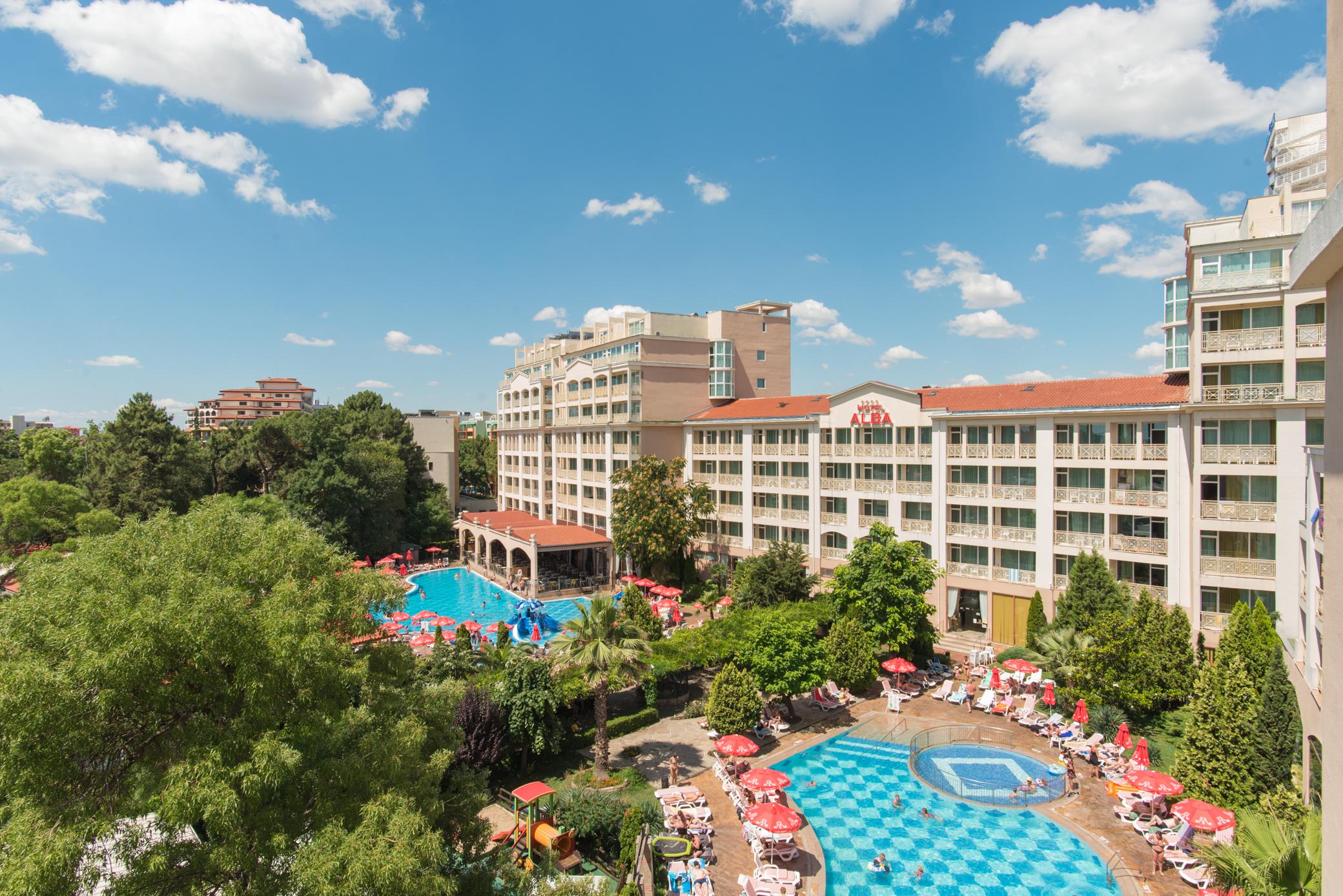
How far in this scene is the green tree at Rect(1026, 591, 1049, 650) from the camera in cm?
3256

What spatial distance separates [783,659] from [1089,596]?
14715mm

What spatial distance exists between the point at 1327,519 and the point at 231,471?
7274 centimetres

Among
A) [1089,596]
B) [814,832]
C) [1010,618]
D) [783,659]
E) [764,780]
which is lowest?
[814,832]

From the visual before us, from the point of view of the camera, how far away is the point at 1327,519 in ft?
19.4

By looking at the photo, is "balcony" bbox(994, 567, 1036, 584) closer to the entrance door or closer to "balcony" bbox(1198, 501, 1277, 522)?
the entrance door

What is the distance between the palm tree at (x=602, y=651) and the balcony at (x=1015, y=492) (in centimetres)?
2132

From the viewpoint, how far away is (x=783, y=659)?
85.6ft

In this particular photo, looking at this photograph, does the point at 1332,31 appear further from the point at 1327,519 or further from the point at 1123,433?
the point at 1123,433

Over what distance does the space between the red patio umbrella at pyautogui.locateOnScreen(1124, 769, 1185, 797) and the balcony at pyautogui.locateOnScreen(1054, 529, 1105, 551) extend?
1383 cm

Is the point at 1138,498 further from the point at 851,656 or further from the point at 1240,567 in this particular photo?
the point at 851,656

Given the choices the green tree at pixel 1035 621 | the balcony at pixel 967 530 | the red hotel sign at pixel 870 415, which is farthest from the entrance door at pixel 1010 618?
the red hotel sign at pixel 870 415

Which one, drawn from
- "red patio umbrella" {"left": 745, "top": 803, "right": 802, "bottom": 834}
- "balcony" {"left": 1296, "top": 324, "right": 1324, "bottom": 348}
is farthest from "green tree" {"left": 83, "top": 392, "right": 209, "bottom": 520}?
"balcony" {"left": 1296, "top": 324, "right": 1324, "bottom": 348}

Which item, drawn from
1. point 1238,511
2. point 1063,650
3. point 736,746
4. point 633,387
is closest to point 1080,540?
point 1238,511

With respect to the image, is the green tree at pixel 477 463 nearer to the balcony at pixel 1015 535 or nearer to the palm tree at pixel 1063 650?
the balcony at pixel 1015 535
